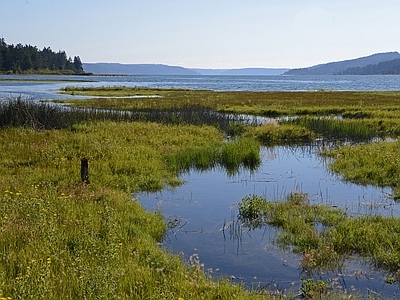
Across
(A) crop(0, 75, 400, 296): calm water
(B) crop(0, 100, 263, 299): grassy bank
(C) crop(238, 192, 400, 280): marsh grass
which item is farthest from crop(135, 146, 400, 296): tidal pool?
(B) crop(0, 100, 263, 299): grassy bank

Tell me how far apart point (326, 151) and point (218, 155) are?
18.7 feet

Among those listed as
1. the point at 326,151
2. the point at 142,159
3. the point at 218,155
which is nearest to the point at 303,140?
the point at 326,151

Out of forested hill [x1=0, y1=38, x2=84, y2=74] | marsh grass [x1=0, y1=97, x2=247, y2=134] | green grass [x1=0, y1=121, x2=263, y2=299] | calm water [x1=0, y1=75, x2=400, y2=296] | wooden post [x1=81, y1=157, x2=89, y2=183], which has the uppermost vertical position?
forested hill [x1=0, y1=38, x2=84, y2=74]

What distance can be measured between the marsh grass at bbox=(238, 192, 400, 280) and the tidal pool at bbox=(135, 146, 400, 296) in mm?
276

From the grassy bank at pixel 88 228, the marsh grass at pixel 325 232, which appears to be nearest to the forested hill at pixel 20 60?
the grassy bank at pixel 88 228

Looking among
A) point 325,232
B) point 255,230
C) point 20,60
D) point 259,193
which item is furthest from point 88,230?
point 20,60

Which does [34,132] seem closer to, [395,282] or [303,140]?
[303,140]

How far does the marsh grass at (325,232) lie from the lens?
858cm

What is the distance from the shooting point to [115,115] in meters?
29.7

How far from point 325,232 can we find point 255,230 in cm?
169

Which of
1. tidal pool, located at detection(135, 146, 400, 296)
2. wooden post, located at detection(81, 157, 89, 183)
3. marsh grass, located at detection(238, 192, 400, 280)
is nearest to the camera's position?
tidal pool, located at detection(135, 146, 400, 296)

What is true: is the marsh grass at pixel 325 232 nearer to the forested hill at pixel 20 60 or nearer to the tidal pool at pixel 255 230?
the tidal pool at pixel 255 230

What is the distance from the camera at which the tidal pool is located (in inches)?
322

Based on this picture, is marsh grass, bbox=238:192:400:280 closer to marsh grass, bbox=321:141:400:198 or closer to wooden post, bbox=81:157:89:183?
marsh grass, bbox=321:141:400:198
